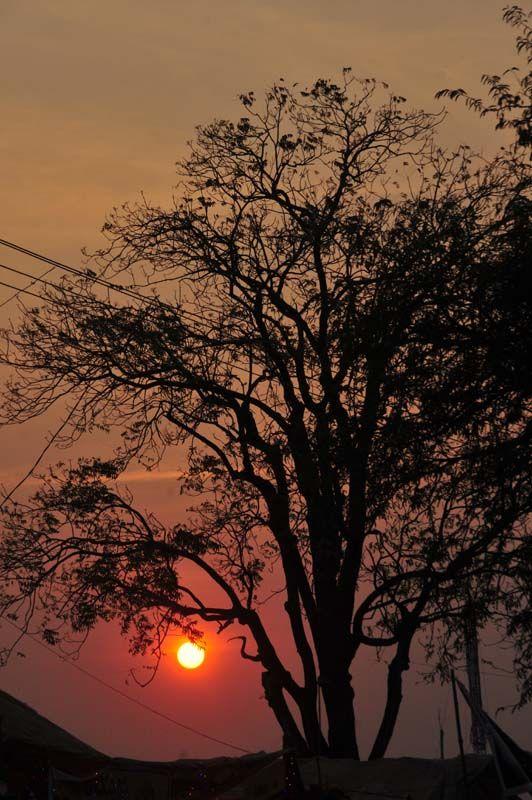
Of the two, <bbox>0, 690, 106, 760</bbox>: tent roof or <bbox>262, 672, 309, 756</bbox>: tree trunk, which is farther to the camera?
<bbox>262, 672, 309, 756</bbox>: tree trunk

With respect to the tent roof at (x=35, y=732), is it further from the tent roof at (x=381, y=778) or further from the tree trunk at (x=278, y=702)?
the tent roof at (x=381, y=778)

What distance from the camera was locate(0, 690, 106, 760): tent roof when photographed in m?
20.4

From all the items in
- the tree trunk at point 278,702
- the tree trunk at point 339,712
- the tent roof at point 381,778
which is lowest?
the tent roof at point 381,778

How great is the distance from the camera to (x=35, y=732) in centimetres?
2103

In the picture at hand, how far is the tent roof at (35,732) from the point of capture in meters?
20.4

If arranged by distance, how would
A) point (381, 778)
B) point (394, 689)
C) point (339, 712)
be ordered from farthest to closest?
point (394, 689)
point (339, 712)
point (381, 778)

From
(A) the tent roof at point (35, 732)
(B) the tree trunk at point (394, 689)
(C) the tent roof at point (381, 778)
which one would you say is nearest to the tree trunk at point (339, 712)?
(B) the tree trunk at point (394, 689)

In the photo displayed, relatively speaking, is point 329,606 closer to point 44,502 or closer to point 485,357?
point 44,502

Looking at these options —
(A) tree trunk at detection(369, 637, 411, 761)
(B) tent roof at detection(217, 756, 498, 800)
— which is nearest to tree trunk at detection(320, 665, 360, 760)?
(A) tree trunk at detection(369, 637, 411, 761)

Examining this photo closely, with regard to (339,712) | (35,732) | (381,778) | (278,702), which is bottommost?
(381,778)

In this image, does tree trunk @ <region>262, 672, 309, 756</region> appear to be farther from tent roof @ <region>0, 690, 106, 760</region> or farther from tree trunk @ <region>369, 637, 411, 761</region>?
tent roof @ <region>0, 690, 106, 760</region>

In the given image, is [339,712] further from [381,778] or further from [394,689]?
[381,778]

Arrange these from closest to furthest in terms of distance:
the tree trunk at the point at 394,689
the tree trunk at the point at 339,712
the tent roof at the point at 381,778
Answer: the tent roof at the point at 381,778 → the tree trunk at the point at 339,712 → the tree trunk at the point at 394,689

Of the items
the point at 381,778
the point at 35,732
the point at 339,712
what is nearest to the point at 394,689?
the point at 339,712
